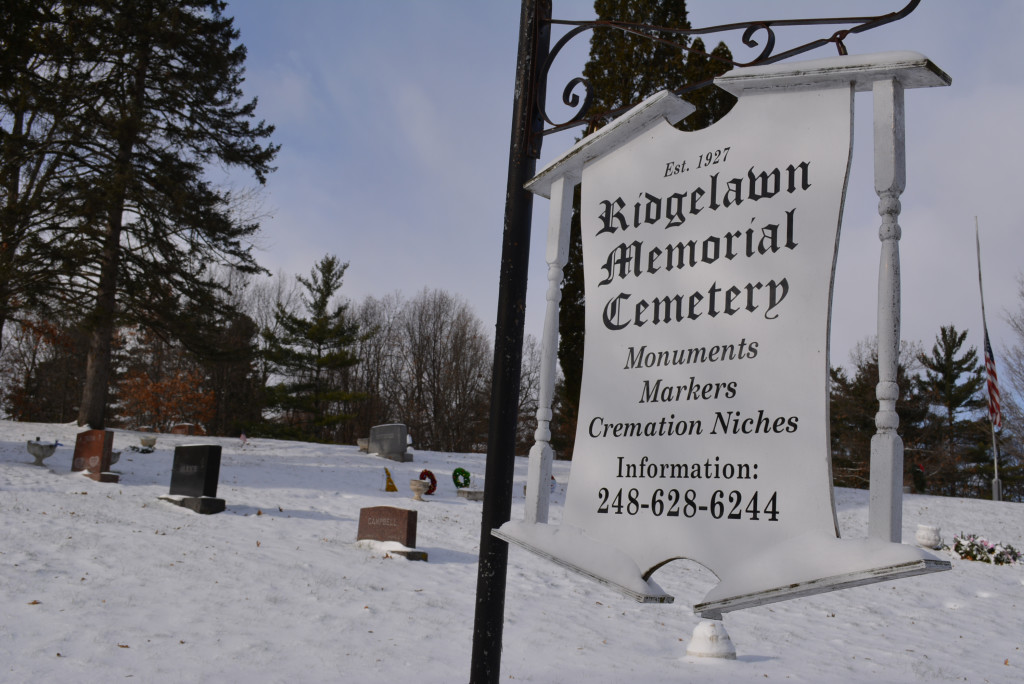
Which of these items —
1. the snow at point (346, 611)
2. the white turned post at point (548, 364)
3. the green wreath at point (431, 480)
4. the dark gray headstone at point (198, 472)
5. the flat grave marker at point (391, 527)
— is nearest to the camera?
the white turned post at point (548, 364)

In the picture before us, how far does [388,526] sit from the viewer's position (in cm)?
1132

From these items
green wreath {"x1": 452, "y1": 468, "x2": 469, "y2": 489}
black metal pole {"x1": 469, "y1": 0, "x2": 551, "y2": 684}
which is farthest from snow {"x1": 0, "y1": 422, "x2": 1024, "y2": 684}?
green wreath {"x1": 452, "y1": 468, "x2": 469, "y2": 489}

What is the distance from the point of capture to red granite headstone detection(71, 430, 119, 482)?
14.4 meters

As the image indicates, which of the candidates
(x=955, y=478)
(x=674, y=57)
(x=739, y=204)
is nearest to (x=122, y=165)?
(x=674, y=57)

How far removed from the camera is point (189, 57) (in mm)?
22625

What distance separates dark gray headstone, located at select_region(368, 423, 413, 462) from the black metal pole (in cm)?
1864

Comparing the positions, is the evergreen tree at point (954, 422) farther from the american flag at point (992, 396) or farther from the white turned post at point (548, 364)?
the white turned post at point (548, 364)

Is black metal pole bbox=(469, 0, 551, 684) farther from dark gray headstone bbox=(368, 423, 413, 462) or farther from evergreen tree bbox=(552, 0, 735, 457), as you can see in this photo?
dark gray headstone bbox=(368, 423, 413, 462)

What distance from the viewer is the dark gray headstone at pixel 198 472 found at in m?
12.8

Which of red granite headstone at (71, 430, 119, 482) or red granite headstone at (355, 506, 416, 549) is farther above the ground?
red granite headstone at (71, 430, 119, 482)

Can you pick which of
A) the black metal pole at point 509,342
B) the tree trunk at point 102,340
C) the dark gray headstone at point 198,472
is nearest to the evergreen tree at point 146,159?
the tree trunk at point 102,340

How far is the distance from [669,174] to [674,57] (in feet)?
53.0

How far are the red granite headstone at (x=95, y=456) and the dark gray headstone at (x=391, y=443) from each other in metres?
8.40

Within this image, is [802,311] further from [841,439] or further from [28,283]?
[841,439]
